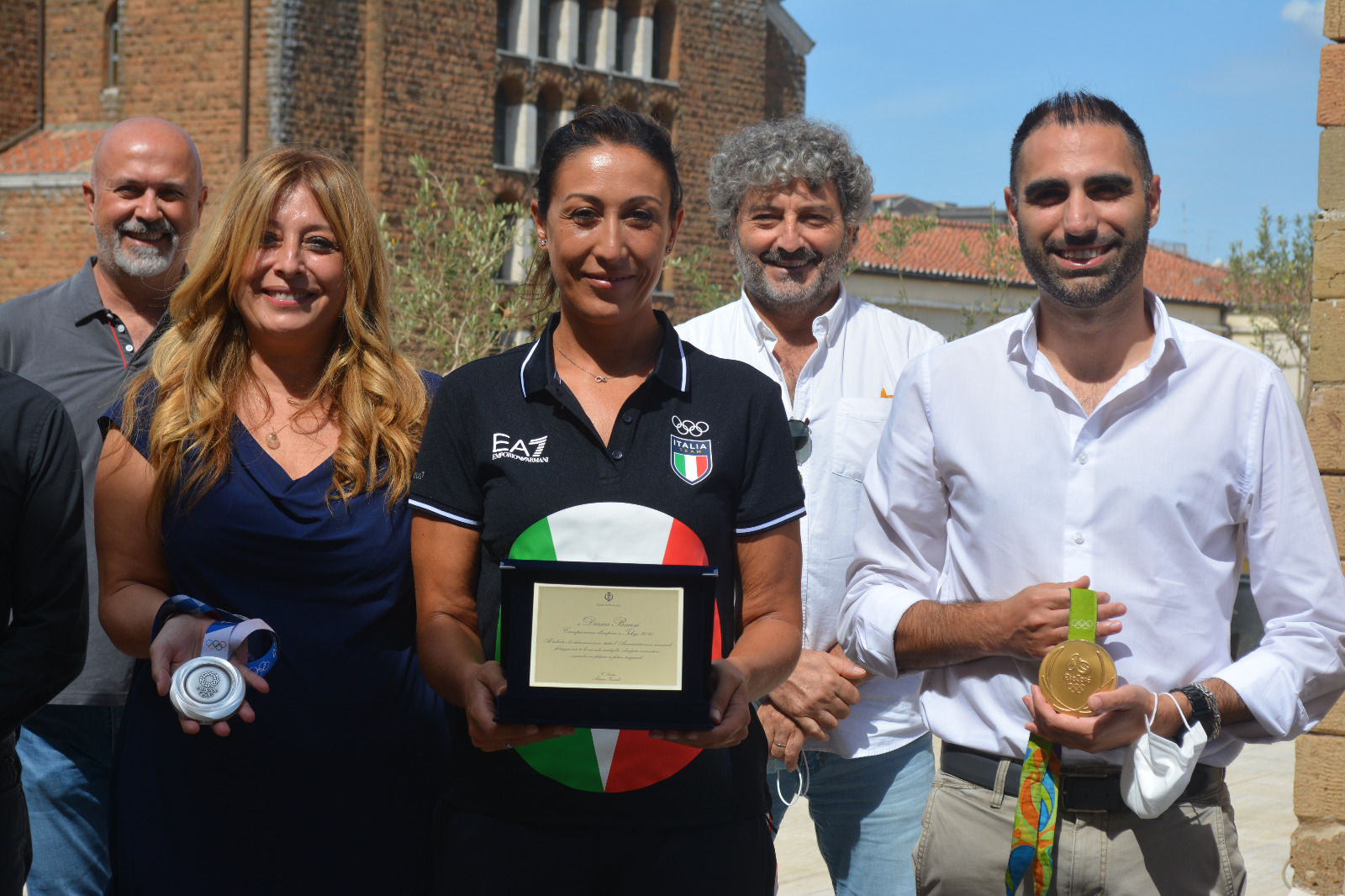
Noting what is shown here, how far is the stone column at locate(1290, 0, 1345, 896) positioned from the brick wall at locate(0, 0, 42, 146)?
28726 millimetres

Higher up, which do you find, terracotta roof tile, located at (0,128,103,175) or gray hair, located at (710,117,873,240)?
terracotta roof tile, located at (0,128,103,175)

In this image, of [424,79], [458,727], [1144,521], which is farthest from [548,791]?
[424,79]

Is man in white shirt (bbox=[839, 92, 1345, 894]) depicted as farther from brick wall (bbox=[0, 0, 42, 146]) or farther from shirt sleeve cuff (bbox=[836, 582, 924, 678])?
brick wall (bbox=[0, 0, 42, 146])

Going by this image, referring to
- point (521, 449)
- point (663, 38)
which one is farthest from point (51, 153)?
point (521, 449)

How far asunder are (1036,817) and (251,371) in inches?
83.3

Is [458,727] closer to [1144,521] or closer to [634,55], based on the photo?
[1144,521]

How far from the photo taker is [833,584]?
3736 mm

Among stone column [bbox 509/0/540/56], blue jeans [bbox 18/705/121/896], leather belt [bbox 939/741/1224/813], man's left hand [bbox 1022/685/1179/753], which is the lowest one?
blue jeans [bbox 18/705/121/896]

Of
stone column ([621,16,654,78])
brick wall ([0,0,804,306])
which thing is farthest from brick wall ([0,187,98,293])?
stone column ([621,16,654,78])

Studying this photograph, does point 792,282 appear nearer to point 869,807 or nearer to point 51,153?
point 869,807

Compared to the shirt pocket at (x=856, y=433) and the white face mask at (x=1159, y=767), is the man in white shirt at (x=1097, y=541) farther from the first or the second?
the shirt pocket at (x=856, y=433)

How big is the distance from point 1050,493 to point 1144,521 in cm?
20

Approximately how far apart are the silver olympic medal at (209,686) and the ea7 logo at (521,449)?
70 centimetres

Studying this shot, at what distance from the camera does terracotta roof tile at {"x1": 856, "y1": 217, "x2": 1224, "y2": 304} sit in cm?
3231
